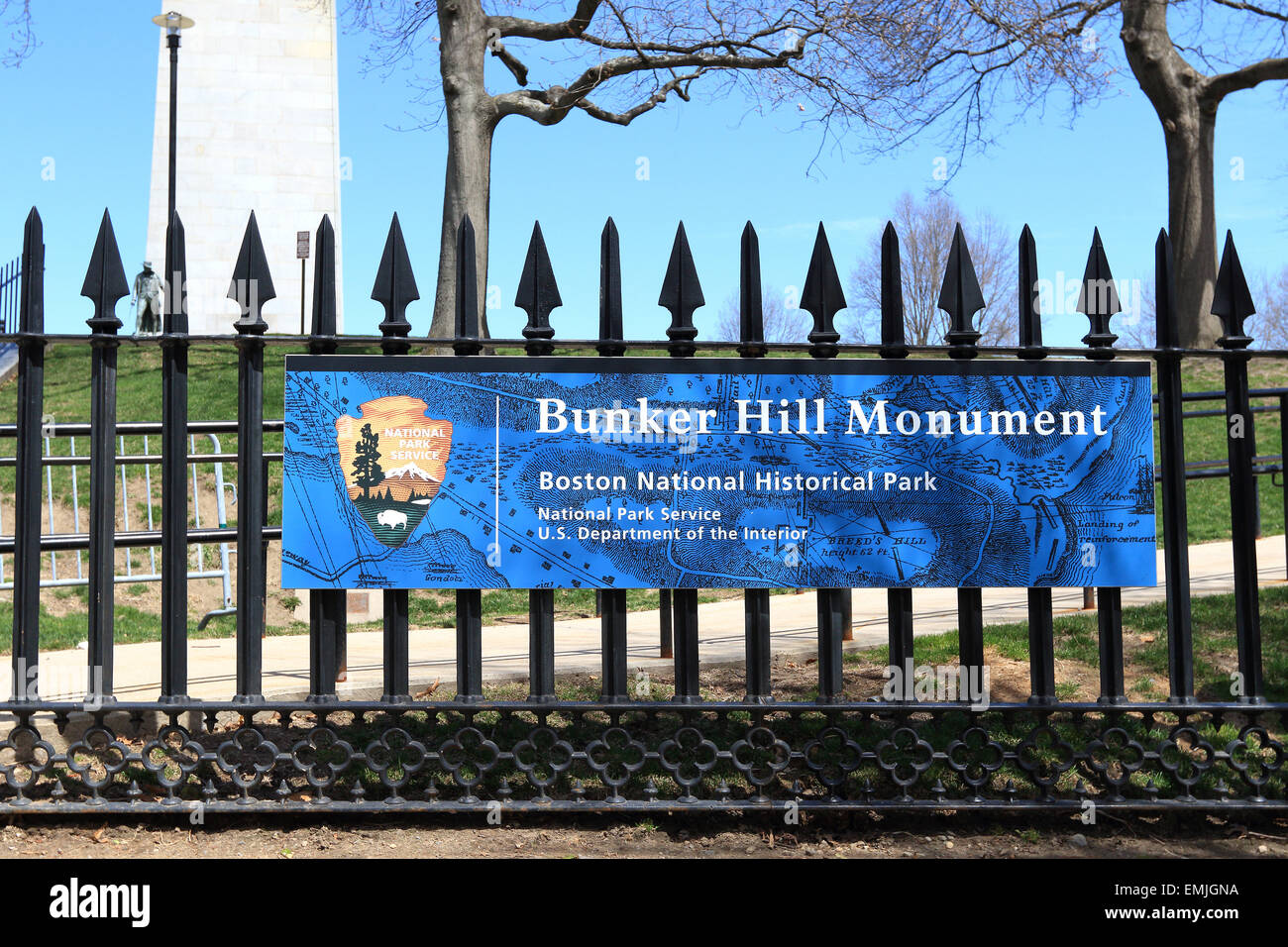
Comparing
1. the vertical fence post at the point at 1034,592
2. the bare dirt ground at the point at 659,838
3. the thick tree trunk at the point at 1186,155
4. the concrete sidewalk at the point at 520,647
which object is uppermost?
the thick tree trunk at the point at 1186,155

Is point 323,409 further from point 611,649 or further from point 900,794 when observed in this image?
point 900,794

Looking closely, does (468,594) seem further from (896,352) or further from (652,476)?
(896,352)

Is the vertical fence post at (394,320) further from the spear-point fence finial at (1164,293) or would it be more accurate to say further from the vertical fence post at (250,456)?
the spear-point fence finial at (1164,293)

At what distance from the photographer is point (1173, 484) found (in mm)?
4258

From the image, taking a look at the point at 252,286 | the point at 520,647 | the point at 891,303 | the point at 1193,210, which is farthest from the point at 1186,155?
the point at 252,286

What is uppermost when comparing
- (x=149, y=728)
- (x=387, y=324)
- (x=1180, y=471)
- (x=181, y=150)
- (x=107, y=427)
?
(x=181, y=150)

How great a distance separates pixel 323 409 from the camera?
13.6 feet

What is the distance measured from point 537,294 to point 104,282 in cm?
179

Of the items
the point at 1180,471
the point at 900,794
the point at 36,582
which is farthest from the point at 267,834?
the point at 1180,471

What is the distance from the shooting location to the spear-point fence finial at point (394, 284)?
13.6 ft

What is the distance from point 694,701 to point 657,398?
1225 mm

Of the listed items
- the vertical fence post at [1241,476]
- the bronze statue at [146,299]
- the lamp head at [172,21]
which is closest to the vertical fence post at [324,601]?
the vertical fence post at [1241,476]

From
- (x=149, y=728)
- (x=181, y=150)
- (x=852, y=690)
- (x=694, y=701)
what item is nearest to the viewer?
(x=694, y=701)

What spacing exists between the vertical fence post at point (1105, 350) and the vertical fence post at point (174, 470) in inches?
147
